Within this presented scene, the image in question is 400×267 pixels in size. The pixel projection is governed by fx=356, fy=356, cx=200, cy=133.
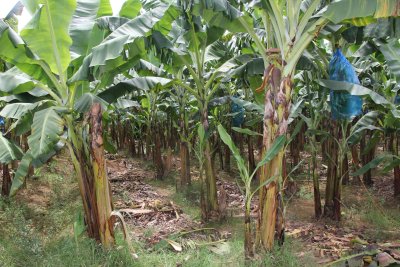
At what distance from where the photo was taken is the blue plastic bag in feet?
16.0

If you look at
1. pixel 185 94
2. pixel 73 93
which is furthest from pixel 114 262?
pixel 185 94

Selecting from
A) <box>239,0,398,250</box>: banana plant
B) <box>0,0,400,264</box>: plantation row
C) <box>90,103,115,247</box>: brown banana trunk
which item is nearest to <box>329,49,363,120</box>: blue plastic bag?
<box>0,0,400,264</box>: plantation row

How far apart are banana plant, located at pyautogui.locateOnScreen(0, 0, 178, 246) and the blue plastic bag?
7.89ft

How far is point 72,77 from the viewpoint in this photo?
427cm

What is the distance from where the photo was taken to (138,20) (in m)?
4.37

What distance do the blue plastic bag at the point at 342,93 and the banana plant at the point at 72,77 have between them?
2.40 metres

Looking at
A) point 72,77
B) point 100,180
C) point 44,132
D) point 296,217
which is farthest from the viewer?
point 296,217

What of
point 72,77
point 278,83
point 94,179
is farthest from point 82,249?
point 278,83

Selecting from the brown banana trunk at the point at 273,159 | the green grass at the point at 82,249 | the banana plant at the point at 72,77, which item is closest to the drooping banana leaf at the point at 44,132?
the banana plant at the point at 72,77

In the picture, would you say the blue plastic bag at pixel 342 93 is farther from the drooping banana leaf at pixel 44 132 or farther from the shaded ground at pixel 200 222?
the drooping banana leaf at pixel 44 132

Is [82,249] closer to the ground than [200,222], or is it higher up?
higher up

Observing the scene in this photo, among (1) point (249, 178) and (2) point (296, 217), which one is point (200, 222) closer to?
(2) point (296, 217)

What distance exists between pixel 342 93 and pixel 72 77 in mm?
3587

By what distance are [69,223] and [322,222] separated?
416 cm
